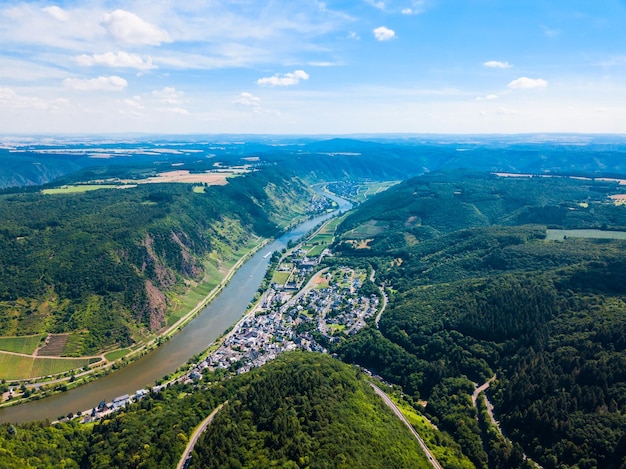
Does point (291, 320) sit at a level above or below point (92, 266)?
below

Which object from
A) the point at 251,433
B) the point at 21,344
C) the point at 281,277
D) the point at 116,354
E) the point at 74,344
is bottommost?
the point at 116,354

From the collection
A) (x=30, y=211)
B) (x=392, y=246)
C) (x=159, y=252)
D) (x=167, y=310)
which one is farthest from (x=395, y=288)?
(x=30, y=211)

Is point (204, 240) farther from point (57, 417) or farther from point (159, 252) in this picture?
point (57, 417)

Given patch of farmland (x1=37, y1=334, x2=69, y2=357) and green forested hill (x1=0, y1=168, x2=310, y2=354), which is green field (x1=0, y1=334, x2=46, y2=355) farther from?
green forested hill (x1=0, y1=168, x2=310, y2=354)

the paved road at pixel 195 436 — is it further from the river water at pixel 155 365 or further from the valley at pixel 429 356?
the river water at pixel 155 365

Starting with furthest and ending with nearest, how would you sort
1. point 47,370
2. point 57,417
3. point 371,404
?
1. point 47,370
2. point 57,417
3. point 371,404

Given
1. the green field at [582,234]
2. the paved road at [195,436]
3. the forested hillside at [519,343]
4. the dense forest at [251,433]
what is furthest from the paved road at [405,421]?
the green field at [582,234]

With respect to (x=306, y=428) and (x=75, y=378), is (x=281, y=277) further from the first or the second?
(x=306, y=428)

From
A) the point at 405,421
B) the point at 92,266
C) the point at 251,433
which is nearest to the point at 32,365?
the point at 92,266
